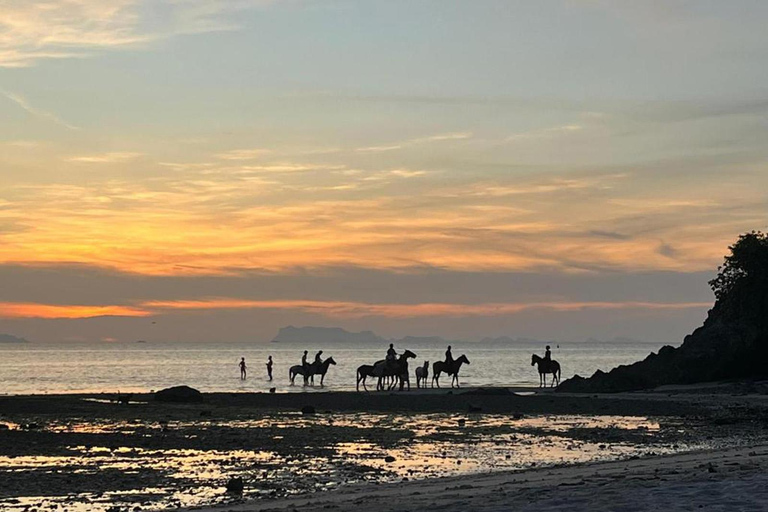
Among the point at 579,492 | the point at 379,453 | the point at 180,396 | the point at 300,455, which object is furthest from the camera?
the point at 180,396

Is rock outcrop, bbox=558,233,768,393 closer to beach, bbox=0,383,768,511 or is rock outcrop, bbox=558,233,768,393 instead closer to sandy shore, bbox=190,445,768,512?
beach, bbox=0,383,768,511

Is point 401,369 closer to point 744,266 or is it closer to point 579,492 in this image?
point 744,266

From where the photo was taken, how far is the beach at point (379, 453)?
14227 millimetres

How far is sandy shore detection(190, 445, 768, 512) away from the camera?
40.5ft

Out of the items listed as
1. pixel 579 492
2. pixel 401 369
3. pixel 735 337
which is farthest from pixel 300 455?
pixel 735 337

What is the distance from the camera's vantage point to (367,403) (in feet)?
127

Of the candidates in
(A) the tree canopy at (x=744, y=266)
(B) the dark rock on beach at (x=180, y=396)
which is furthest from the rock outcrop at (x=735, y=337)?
(B) the dark rock on beach at (x=180, y=396)

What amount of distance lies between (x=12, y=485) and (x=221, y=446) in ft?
21.4

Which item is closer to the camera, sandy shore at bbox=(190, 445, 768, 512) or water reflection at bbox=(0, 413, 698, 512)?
sandy shore at bbox=(190, 445, 768, 512)

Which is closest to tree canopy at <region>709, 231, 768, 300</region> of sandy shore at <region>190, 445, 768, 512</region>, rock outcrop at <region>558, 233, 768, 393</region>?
rock outcrop at <region>558, 233, 768, 393</region>

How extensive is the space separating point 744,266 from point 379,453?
124 ft

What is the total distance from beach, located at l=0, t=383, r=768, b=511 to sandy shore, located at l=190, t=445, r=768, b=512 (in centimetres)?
4

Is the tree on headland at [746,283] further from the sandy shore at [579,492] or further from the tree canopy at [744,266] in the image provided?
the sandy shore at [579,492]

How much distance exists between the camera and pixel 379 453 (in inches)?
829
